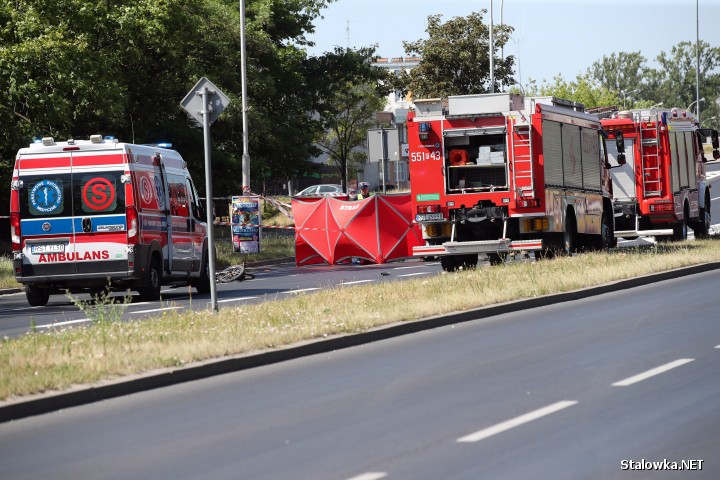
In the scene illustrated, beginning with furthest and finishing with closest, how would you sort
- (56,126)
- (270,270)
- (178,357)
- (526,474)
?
(56,126) < (270,270) < (178,357) < (526,474)

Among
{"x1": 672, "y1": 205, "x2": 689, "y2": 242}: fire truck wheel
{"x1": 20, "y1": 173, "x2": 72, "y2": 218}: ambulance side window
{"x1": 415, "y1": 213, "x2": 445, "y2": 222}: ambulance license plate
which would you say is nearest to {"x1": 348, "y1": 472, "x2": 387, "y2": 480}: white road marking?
{"x1": 20, "y1": 173, "x2": 72, "y2": 218}: ambulance side window

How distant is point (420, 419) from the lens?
30.1 feet

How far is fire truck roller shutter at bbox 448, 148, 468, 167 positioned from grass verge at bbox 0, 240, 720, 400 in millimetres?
3241

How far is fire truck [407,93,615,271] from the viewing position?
25344 millimetres

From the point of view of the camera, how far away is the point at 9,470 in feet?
26.0

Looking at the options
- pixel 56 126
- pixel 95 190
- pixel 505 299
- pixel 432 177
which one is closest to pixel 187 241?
pixel 95 190

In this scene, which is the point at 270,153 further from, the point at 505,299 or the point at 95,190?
the point at 505,299

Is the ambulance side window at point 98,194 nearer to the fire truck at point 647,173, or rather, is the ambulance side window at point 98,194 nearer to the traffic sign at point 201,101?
the traffic sign at point 201,101

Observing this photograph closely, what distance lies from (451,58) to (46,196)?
45611 mm

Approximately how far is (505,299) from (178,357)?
6678 mm

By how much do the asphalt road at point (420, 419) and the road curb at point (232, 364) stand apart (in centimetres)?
14

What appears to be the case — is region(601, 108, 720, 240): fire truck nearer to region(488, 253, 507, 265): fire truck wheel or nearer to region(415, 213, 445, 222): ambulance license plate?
region(488, 253, 507, 265): fire truck wheel

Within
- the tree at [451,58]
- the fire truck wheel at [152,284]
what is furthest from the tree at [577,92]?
the fire truck wheel at [152,284]

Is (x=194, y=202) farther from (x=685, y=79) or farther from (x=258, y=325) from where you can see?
(x=685, y=79)
